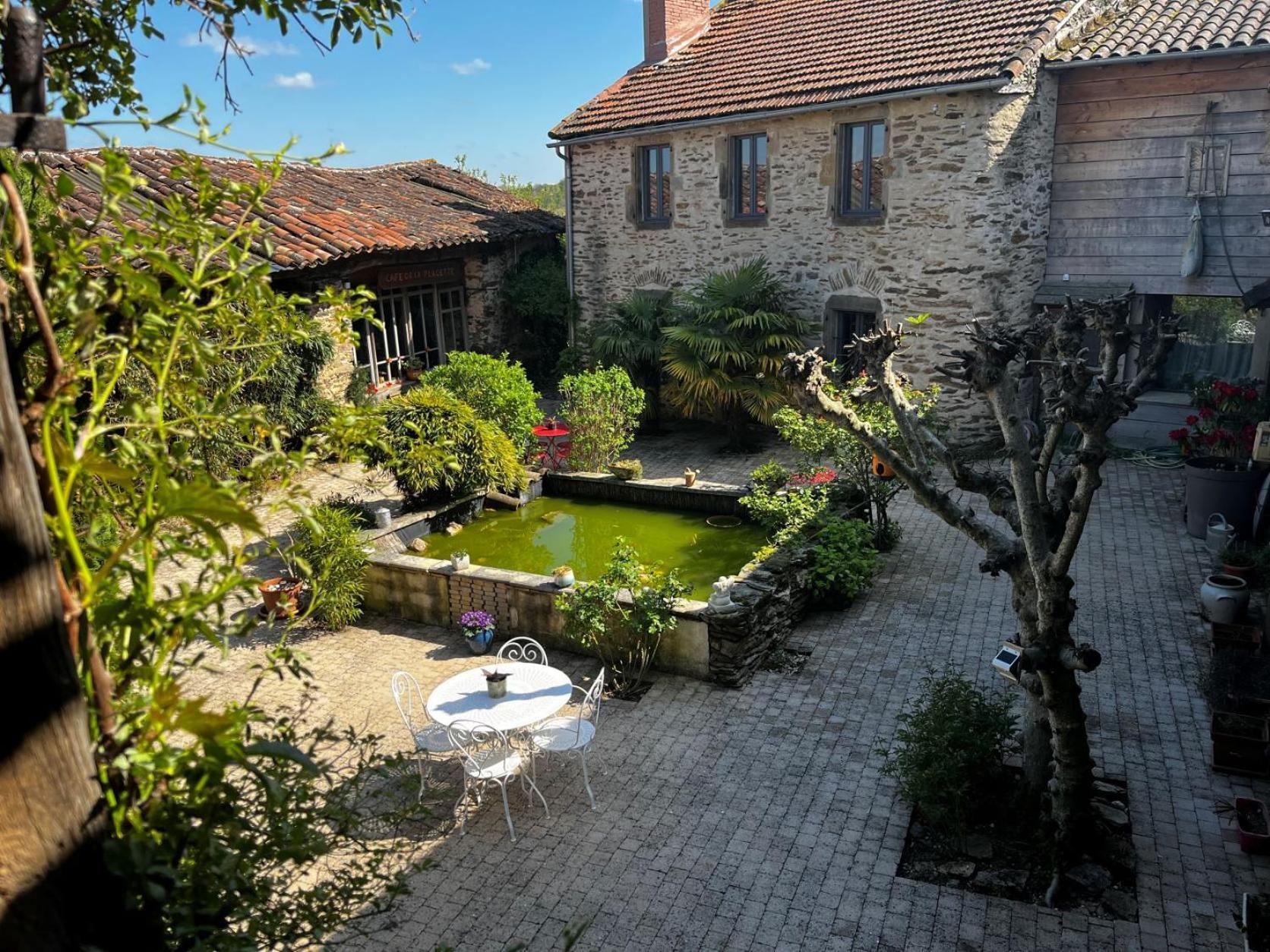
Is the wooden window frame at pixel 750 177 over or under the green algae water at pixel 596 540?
over

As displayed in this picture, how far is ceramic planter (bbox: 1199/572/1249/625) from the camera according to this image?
8227mm

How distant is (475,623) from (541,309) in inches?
430

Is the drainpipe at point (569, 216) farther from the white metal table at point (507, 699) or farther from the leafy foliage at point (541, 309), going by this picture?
the white metal table at point (507, 699)

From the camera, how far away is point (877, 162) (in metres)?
14.4

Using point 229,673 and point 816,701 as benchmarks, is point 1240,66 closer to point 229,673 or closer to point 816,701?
point 816,701

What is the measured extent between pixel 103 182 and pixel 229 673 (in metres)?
6.95

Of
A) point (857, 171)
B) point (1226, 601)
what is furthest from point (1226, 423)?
point (857, 171)

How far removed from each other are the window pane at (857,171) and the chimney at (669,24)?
499cm

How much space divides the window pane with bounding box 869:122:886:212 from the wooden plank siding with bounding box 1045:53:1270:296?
8.05ft

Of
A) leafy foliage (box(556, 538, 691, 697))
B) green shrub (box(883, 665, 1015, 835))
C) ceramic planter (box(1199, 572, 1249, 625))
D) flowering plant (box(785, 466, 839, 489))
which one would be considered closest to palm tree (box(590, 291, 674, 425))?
flowering plant (box(785, 466, 839, 489))

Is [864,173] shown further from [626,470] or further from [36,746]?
[36,746]

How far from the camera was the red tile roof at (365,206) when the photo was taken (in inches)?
541

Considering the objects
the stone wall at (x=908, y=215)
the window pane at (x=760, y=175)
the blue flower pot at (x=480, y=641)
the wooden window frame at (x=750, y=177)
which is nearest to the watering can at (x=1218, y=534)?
the stone wall at (x=908, y=215)

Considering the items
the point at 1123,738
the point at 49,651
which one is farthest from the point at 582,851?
the point at 49,651
